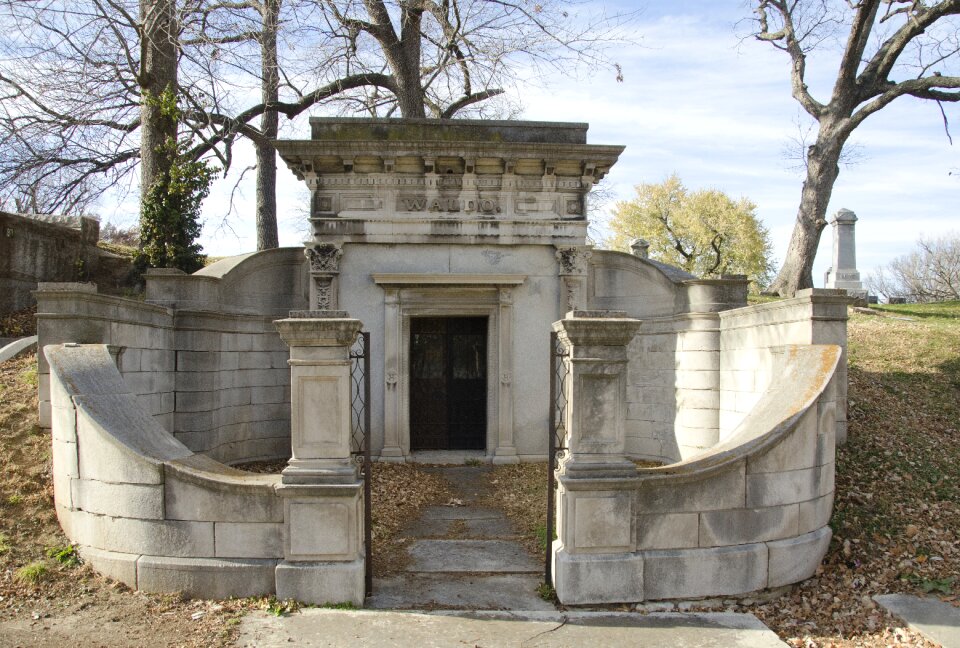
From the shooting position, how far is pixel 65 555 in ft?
19.1

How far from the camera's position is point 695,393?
10.4 metres

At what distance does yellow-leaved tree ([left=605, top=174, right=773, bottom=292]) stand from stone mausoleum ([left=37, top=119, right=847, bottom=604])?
2797 cm

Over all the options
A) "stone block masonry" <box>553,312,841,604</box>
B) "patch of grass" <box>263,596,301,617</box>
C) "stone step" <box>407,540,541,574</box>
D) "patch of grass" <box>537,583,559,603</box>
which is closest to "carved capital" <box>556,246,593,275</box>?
"stone step" <box>407,540,541,574</box>

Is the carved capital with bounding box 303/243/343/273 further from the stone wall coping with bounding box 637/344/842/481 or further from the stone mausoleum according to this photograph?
the stone wall coping with bounding box 637/344/842/481

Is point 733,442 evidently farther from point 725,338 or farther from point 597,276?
point 597,276

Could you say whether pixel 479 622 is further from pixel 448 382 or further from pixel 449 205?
pixel 449 205

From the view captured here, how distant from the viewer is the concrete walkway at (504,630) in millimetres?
4828

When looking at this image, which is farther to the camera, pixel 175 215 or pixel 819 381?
pixel 175 215

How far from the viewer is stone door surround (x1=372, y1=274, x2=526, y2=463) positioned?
10695mm

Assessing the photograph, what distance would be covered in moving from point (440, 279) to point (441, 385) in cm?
172

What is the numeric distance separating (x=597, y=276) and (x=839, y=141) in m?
11.4

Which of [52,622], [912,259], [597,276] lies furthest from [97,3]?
[912,259]

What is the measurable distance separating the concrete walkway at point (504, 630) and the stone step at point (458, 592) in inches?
7.4

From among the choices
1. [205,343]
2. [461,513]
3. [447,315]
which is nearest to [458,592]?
[461,513]
